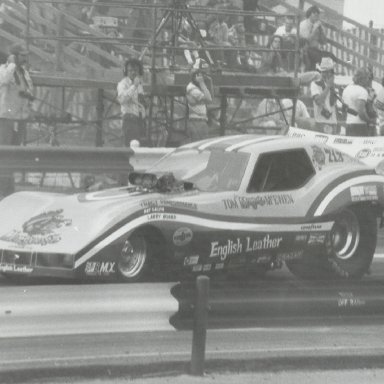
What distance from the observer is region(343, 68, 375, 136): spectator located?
18.1 meters

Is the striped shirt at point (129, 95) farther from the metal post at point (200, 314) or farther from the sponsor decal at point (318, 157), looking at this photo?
the metal post at point (200, 314)

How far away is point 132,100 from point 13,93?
1584 mm

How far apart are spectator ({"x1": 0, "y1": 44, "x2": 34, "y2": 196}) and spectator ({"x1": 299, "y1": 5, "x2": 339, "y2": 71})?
19.5 ft

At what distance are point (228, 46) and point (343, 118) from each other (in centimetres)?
282

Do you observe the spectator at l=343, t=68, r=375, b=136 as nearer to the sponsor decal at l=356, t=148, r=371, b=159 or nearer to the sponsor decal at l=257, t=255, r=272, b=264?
the sponsor decal at l=356, t=148, r=371, b=159

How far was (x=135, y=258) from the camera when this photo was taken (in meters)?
9.84

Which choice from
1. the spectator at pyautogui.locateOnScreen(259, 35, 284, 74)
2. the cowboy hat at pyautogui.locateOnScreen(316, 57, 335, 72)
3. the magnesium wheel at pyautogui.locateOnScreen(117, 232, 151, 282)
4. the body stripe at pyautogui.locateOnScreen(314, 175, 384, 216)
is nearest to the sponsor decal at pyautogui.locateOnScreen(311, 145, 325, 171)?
the body stripe at pyautogui.locateOnScreen(314, 175, 384, 216)

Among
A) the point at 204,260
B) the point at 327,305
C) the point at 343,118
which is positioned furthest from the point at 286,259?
the point at 343,118

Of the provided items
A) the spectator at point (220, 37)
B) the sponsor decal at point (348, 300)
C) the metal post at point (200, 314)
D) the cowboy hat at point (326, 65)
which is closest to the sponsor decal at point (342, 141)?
the cowboy hat at point (326, 65)

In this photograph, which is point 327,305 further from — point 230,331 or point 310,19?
point 310,19

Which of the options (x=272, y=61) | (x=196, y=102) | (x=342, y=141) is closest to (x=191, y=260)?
(x=342, y=141)

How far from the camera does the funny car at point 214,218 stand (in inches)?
379

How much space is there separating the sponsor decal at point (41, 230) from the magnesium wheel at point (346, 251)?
221 cm

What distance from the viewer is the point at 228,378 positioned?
7246mm
